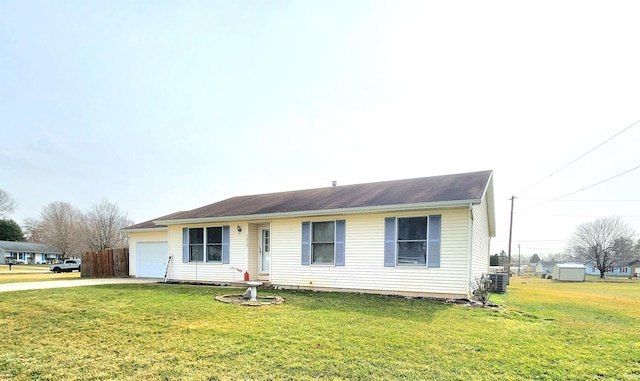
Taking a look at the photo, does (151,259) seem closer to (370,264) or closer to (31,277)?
(31,277)

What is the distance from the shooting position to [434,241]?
911 cm

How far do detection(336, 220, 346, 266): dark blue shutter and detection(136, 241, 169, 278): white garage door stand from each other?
1016 cm

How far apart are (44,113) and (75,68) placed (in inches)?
147

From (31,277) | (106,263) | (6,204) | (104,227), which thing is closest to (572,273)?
(106,263)

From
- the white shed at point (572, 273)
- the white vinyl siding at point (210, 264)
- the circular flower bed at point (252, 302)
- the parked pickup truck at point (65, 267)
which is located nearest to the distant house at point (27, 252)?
the parked pickup truck at point (65, 267)

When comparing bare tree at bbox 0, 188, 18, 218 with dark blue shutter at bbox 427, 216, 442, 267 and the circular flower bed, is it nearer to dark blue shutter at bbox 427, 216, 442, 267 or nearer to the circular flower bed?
the circular flower bed

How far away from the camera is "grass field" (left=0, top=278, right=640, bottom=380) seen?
3.77 meters

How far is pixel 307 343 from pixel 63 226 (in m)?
55.1

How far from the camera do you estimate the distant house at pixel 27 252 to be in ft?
163

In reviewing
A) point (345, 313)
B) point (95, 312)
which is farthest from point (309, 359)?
point (95, 312)

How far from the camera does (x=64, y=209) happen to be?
4881 cm

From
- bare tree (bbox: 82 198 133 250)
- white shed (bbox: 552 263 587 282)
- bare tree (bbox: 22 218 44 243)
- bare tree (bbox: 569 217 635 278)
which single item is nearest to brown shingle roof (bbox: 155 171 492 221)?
bare tree (bbox: 82 198 133 250)

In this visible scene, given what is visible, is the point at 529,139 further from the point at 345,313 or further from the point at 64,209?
the point at 64,209

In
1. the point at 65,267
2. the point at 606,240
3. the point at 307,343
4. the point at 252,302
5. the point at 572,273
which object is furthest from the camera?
the point at 606,240
